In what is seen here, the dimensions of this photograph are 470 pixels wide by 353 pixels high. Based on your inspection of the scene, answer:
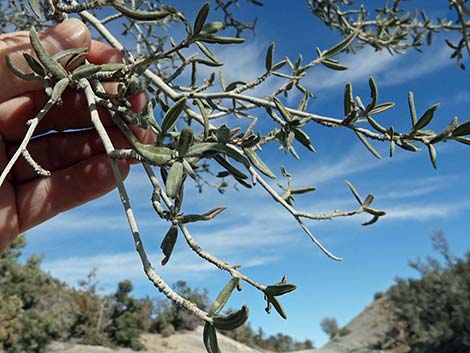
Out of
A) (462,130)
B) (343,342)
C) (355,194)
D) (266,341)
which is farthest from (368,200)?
(266,341)


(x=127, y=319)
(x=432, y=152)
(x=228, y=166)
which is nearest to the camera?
(x=228, y=166)

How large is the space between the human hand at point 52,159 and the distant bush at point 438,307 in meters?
11.9

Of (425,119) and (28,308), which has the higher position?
(28,308)

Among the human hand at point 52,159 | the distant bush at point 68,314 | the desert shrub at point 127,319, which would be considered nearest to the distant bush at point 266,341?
the distant bush at point 68,314

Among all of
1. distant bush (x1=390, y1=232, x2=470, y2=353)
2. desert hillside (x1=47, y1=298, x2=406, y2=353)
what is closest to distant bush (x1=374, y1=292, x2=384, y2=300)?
desert hillside (x1=47, y1=298, x2=406, y2=353)

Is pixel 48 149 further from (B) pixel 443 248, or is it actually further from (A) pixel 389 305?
(A) pixel 389 305

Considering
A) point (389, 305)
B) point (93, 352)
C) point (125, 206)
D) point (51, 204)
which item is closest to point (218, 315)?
point (125, 206)

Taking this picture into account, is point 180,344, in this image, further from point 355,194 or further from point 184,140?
point 184,140

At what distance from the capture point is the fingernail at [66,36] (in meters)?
0.81

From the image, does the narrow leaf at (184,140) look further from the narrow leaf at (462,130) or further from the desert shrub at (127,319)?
the desert shrub at (127,319)

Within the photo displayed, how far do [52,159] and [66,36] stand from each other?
14.0 inches

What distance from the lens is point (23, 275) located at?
36.7 ft

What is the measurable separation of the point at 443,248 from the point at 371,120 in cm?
1325

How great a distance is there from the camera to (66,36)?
0.82 m
